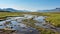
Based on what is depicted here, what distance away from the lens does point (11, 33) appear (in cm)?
1922

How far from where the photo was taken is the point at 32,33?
19.1 meters

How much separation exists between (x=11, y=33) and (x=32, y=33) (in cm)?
332

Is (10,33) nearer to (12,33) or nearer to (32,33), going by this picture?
(12,33)

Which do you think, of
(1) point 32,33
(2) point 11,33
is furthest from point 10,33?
(1) point 32,33

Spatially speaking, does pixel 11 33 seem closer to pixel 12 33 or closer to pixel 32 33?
pixel 12 33

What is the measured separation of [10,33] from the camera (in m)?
19.2

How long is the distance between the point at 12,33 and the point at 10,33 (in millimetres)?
337

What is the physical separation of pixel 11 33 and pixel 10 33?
0.53ft

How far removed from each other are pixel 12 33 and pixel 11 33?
0.18 metres

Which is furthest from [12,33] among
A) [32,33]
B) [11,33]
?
[32,33]

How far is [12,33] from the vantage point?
19.2 meters

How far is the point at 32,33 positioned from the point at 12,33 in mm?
3155
